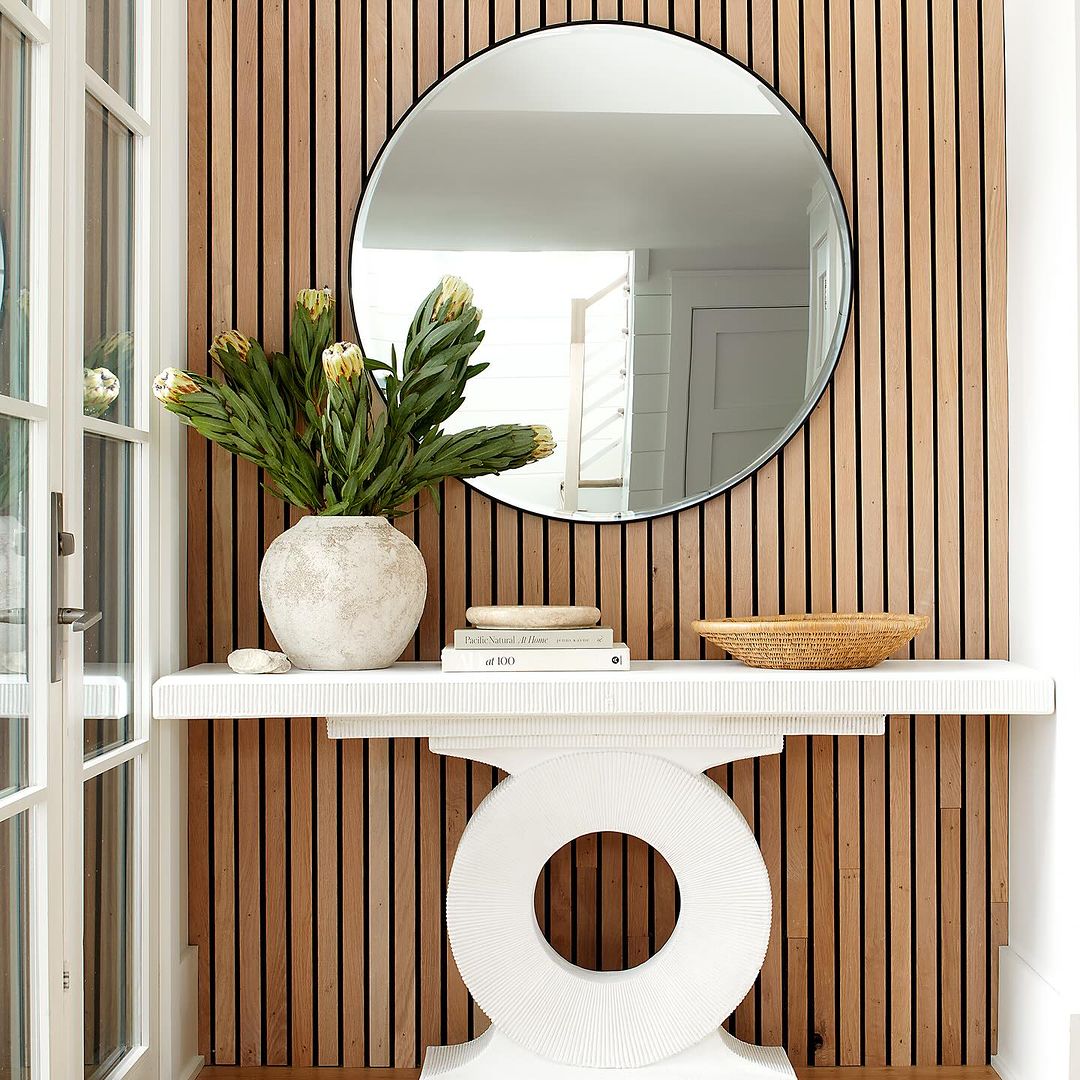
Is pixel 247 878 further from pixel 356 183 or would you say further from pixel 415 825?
pixel 356 183

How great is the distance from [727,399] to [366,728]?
863 millimetres

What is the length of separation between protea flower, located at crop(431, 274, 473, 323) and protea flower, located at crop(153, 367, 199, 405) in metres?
0.42

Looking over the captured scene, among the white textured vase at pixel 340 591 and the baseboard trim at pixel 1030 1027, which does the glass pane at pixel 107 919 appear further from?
the baseboard trim at pixel 1030 1027

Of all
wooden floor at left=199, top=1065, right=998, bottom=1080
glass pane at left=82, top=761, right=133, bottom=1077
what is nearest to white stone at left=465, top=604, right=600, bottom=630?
glass pane at left=82, top=761, right=133, bottom=1077

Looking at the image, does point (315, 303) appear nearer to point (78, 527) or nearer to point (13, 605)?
point (78, 527)

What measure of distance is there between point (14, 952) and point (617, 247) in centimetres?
145

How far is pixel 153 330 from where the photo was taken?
184 centimetres

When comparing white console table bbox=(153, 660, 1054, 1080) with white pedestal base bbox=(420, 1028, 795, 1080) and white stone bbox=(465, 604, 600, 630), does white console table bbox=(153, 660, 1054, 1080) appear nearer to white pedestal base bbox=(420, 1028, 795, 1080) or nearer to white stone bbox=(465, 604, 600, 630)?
white pedestal base bbox=(420, 1028, 795, 1080)

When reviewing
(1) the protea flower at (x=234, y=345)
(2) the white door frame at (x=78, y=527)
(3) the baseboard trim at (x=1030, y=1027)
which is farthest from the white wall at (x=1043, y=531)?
(2) the white door frame at (x=78, y=527)

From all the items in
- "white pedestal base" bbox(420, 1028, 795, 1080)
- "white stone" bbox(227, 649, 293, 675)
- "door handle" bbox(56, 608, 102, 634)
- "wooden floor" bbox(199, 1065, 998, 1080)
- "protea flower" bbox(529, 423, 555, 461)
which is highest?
"protea flower" bbox(529, 423, 555, 461)

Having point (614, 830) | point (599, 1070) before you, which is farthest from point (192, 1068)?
point (614, 830)

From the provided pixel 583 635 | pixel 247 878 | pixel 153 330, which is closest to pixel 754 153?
pixel 583 635

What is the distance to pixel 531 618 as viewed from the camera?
1775 millimetres

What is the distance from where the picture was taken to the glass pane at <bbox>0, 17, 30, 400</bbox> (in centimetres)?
132
